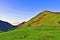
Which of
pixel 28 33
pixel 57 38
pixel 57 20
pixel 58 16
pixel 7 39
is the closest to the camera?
pixel 57 38

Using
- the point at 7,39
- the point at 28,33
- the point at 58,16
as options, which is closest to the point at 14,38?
the point at 7,39

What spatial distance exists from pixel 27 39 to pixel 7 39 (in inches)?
209

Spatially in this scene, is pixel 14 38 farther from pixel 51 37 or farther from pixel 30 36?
pixel 51 37

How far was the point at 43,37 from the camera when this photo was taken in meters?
39.5

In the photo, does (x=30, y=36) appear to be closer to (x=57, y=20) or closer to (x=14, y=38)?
(x=14, y=38)

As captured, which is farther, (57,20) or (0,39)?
(57,20)

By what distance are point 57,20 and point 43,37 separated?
84.5 feet

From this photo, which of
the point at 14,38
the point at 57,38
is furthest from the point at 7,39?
the point at 57,38

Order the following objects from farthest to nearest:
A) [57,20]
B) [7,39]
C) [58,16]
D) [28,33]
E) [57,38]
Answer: [58,16] < [57,20] < [28,33] < [7,39] < [57,38]

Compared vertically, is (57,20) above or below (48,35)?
above

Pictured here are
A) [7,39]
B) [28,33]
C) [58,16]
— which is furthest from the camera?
[58,16]

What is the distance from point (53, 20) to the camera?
65.4 meters

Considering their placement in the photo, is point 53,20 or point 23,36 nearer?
point 23,36

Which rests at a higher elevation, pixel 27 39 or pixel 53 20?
pixel 53 20
